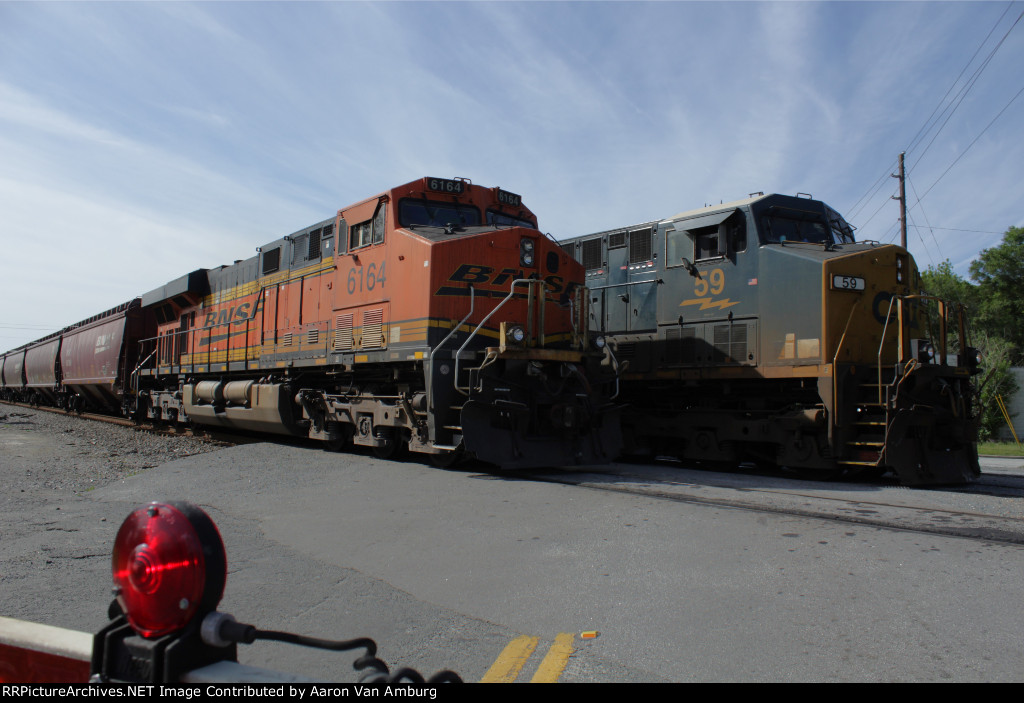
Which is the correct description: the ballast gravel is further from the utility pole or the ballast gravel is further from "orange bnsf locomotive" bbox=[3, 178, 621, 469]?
the utility pole

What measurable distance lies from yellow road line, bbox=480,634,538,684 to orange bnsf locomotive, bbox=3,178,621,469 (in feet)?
16.0

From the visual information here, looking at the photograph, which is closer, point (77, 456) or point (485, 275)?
point (485, 275)

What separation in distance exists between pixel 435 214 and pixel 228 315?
7.04 metres

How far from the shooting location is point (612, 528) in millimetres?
5172

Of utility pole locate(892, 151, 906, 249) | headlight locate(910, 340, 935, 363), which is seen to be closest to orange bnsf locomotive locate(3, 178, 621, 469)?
headlight locate(910, 340, 935, 363)

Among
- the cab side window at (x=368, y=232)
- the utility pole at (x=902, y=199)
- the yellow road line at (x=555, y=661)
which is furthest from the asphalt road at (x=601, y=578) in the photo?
the utility pole at (x=902, y=199)

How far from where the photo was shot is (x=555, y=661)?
121 inches

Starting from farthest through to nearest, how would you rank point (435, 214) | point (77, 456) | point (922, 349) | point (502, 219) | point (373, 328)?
point (502, 219) < point (77, 456) < point (435, 214) < point (373, 328) < point (922, 349)

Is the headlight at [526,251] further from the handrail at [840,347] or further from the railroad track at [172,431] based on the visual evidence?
the railroad track at [172,431]

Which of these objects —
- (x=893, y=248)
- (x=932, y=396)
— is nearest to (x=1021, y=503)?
(x=932, y=396)

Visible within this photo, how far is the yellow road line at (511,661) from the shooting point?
2.93 m

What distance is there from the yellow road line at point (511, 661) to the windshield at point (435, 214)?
24.0 ft

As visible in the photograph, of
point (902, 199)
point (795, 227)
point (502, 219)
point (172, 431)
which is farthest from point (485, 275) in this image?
point (902, 199)

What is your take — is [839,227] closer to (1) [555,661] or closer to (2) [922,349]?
(2) [922,349]
